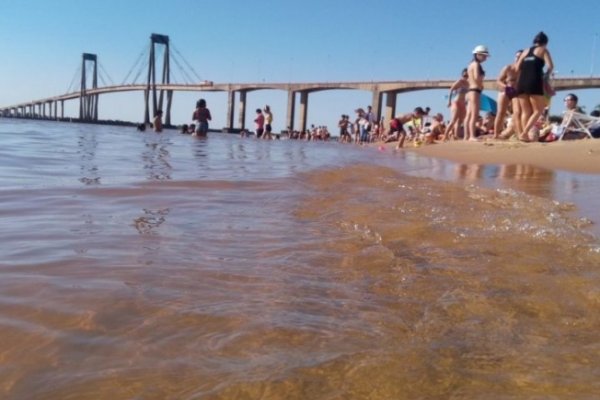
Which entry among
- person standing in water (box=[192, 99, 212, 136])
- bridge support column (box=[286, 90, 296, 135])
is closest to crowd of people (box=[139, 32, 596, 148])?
person standing in water (box=[192, 99, 212, 136])

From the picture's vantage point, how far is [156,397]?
0.80m

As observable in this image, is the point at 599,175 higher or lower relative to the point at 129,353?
higher

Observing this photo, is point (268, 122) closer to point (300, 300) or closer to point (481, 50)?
point (481, 50)

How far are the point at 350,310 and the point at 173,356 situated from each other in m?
0.41

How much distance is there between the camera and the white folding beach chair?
7.26m

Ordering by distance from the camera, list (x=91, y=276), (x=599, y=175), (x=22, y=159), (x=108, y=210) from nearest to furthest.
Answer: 1. (x=91, y=276)
2. (x=108, y=210)
3. (x=599, y=175)
4. (x=22, y=159)

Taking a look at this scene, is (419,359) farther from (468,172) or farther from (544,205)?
(468,172)

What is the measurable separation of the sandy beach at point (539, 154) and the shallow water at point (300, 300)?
2567 mm

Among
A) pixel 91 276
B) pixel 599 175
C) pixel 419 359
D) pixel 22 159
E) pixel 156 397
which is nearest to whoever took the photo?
pixel 156 397

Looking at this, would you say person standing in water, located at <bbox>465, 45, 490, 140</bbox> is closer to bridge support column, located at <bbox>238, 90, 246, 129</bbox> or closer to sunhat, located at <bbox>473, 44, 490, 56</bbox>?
sunhat, located at <bbox>473, 44, 490, 56</bbox>

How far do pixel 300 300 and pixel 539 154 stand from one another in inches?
189

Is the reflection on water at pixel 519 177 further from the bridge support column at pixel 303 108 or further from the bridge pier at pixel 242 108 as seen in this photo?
the bridge pier at pixel 242 108

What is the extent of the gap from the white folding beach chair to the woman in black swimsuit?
121 centimetres

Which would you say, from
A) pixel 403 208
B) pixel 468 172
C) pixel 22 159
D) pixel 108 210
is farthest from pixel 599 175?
pixel 22 159
